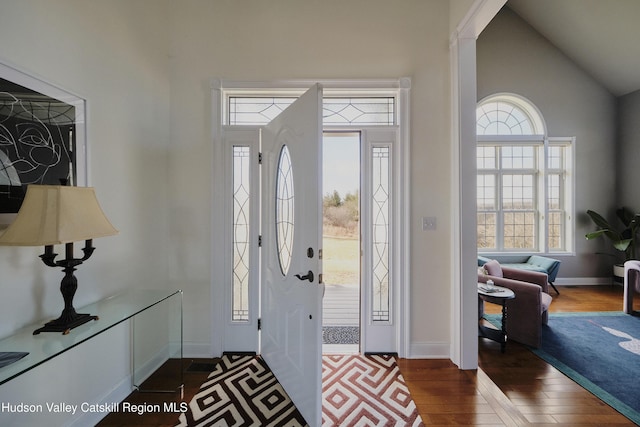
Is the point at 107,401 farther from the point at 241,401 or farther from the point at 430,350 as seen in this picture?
the point at 430,350

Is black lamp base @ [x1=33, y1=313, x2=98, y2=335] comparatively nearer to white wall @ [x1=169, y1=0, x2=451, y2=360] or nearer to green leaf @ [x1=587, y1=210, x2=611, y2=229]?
white wall @ [x1=169, y1=0, x2=451, y2=360]

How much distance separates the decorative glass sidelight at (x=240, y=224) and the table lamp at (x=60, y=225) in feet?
3.77

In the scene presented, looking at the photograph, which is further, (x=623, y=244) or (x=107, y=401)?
(x=623, y=244)

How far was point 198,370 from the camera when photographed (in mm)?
2146

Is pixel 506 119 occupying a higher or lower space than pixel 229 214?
higher

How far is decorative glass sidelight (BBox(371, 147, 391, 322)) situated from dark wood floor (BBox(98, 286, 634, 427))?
500 mm

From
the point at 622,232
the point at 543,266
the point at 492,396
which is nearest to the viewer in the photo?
the point at 492,396

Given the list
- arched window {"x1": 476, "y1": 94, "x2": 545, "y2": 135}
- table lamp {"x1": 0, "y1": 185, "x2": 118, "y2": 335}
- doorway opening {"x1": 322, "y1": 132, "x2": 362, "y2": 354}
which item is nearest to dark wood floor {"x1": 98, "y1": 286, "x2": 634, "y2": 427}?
table lamp {"x1": 0, "y1": 185, "x2": 118, "y2": 335}

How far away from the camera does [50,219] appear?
3.60 ft

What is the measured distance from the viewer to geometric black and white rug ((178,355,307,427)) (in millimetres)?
1646

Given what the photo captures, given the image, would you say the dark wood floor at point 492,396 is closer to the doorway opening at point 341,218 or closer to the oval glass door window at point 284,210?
the oval glass door window at point 284,210

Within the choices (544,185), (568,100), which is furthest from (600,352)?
(568,100)

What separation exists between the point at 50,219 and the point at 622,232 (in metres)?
7.23

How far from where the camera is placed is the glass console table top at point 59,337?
0.97 metres
